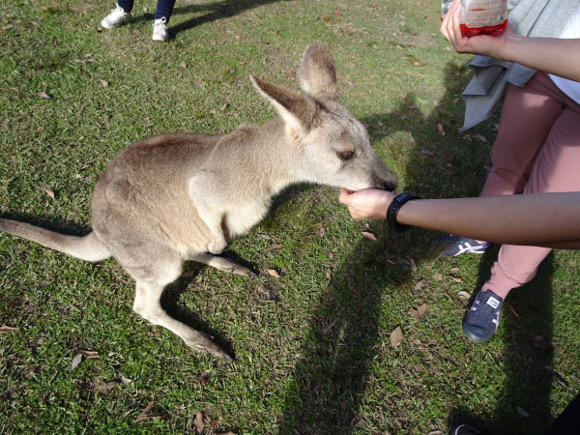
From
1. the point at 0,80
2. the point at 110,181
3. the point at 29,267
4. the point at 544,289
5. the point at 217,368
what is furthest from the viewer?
the point at 0,80

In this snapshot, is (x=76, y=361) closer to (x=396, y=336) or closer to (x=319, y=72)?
(x=396, y=336)

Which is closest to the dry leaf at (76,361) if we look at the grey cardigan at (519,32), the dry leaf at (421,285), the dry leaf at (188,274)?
the dry leaf at (188,274)

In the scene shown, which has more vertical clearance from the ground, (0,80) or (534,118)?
(534,118)

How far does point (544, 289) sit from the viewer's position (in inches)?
125

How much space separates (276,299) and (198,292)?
663 mm

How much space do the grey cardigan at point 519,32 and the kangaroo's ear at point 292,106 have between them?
154 cm

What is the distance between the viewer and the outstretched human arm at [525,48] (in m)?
1.66

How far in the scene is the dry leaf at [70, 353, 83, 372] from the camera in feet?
7.48

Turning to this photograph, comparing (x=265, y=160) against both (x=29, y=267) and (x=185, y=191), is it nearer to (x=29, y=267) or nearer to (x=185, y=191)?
(x=185, y=191)

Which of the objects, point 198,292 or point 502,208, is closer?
point 502,208

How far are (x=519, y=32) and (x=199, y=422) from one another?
3.57m

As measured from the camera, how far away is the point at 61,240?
2.53m

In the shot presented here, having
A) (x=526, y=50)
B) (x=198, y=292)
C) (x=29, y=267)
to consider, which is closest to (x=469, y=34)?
(x=526, y=50)

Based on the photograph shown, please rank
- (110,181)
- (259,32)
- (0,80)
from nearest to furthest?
(110,181)
(0,80)
(259,32)
